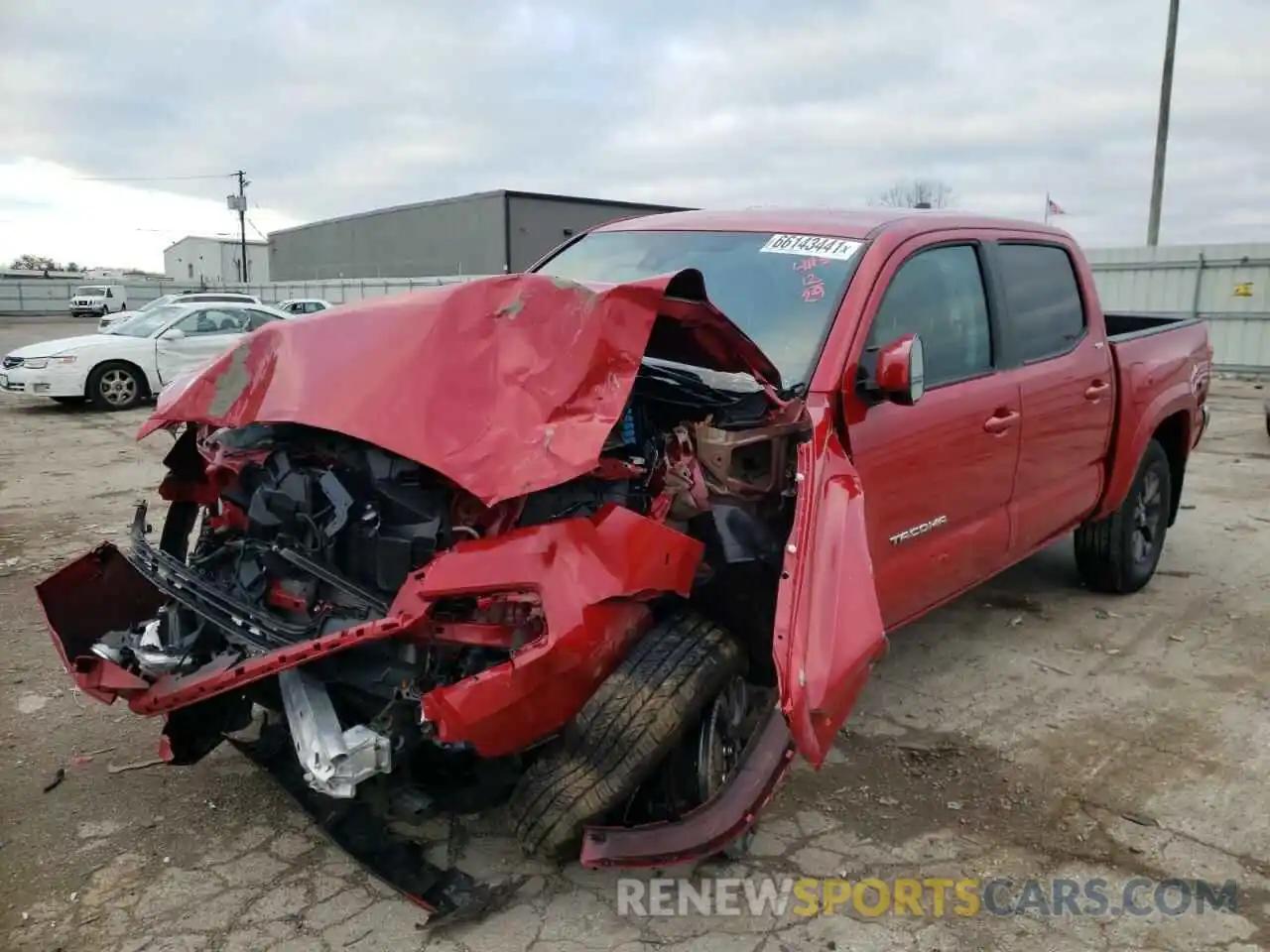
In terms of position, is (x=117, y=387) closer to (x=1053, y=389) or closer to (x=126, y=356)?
(x=126, y=356)

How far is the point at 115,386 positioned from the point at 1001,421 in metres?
12.6

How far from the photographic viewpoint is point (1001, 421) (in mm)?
3906

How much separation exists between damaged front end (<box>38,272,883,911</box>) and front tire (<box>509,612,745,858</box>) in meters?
0.05

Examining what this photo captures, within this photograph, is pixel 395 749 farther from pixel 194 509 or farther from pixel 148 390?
pixel 148 390

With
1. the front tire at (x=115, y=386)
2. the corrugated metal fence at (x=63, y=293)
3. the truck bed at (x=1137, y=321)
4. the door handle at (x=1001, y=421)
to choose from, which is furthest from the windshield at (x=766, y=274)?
the corrugated metal fence at (x=63, y=293)

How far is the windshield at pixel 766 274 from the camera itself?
3.38m

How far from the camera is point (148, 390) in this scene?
44.4ft

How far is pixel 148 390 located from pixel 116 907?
12.2 meters

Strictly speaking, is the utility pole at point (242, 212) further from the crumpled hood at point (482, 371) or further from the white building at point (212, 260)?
the crumpled hood at point (482, 371)

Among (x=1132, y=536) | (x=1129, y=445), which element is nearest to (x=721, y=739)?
(x=1129, y=445)

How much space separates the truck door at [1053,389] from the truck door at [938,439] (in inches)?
5.7

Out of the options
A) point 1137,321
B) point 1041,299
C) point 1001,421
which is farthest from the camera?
point 1137,321

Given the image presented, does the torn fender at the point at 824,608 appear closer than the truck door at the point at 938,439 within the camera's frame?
Yes

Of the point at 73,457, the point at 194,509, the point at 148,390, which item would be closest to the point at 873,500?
the point at 194,509
